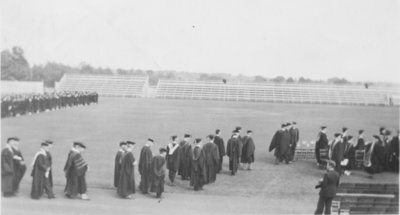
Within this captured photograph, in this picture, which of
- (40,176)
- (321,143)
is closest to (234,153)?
(321,143)

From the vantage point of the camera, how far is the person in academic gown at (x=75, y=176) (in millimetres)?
7781

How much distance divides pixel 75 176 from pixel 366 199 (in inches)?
213

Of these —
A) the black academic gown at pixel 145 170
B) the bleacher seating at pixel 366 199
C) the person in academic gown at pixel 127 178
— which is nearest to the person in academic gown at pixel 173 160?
the black academic gown at pixel 145 170

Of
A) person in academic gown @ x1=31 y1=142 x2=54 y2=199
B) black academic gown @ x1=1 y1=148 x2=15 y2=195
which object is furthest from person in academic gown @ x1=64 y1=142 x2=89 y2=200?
black academic gown @ x1=1 y1=148 x2=15 y2=195

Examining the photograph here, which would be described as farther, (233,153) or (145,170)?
(233,153)

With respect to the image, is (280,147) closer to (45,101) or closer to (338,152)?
(338,152)

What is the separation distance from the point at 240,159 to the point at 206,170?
2.27 meters

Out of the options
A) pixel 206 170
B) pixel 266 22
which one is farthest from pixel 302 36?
pixel 206 170

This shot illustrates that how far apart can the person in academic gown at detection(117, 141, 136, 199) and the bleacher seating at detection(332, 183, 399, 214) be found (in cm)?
386

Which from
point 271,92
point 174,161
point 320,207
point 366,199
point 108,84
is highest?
point 108,84

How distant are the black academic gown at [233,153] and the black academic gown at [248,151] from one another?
11.8 inches

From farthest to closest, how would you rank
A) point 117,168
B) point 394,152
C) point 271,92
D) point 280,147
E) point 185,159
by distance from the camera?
point 271,92 → point 280,147 → point 394,152 → point 185,159 → point 117,168

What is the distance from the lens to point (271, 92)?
18.0m

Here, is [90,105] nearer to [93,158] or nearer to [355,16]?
[93,158]
